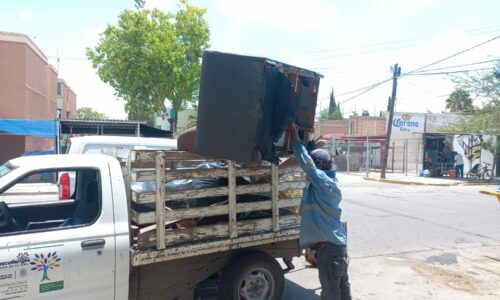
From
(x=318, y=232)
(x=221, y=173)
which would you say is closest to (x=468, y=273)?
(x=318, y=232)

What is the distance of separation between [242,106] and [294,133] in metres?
0.65

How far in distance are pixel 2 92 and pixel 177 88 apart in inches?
447

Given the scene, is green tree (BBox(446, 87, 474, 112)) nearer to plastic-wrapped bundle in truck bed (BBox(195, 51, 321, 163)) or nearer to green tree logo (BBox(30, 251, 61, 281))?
plastic-wrapped bundle in truck bed (BBox(195, 51, 321, 163))

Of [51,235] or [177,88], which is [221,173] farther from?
[177,88]

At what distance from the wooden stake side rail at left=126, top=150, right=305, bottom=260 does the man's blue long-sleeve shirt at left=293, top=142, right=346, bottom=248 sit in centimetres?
30

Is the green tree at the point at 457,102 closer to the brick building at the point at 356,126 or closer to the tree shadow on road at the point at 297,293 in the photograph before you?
the brick building at the point at 356,126

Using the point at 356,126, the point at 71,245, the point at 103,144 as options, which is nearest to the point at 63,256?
the point at 71,245

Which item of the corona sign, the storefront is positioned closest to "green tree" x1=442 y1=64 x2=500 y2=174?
the storefront

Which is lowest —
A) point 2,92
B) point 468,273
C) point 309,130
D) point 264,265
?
point 468,273

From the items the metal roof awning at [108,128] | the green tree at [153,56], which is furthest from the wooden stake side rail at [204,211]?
the green tree at [153,56]

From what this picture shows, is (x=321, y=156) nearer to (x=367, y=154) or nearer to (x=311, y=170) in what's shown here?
(x=311, y=170)

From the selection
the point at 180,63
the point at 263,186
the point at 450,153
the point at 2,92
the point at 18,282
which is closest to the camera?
the point at 18,282

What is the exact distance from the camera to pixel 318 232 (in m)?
4.18

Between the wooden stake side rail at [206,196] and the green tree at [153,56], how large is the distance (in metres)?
19.4
